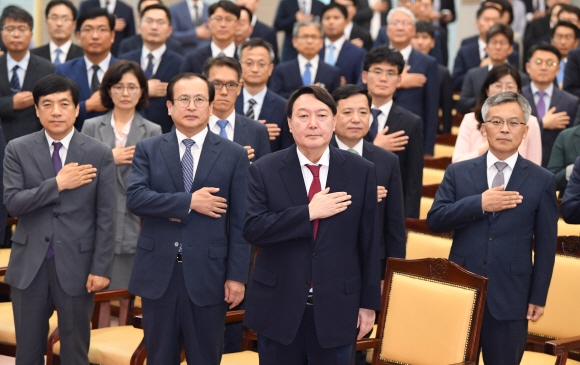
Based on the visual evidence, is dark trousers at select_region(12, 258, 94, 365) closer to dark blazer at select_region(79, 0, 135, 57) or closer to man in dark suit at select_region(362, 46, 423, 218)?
man in dark suit at select_region(362, 46, 423, 218)

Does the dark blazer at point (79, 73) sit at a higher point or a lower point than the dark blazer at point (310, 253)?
higher

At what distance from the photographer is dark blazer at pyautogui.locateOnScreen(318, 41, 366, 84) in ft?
24.5

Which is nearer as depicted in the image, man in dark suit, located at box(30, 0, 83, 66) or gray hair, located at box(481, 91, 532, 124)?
gray hair, located at box(481, 91, 532, 124)

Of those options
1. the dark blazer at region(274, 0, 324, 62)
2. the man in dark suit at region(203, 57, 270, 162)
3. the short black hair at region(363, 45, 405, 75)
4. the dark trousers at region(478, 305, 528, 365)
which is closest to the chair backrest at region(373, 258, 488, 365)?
the dark trousers at region(478, 305, 528, 365)

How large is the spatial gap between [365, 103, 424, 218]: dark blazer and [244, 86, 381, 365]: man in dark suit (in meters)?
1.56

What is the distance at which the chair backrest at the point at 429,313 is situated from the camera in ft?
12.1

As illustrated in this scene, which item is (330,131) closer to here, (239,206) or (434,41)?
(239,206)

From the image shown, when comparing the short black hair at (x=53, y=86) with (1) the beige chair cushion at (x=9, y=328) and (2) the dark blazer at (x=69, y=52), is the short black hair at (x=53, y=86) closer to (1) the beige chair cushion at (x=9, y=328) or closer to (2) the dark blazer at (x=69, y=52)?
(1) the beige chair cushion at (x=9, y=328)

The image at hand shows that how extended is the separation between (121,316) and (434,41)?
16.3 ft

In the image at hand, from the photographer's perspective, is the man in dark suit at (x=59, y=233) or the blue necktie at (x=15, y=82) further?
the blue necktie at (x=15, y=82)

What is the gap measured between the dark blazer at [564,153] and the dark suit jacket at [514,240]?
1.06 m

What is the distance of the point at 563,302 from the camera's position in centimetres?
413

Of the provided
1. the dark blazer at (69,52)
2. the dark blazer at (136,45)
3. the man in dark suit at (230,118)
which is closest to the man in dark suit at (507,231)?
the man in dark suit at (230,118)

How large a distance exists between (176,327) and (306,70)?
333 cm
